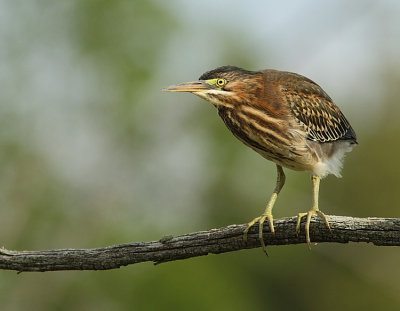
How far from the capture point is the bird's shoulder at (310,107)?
5762 millimetres

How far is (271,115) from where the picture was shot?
5.55m

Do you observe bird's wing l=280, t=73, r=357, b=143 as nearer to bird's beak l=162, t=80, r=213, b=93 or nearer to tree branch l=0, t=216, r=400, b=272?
bird's beak l=162, t=80, r=213, b=93

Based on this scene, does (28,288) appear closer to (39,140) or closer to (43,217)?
(43,217)

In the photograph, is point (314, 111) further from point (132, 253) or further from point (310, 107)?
point (132, 253)

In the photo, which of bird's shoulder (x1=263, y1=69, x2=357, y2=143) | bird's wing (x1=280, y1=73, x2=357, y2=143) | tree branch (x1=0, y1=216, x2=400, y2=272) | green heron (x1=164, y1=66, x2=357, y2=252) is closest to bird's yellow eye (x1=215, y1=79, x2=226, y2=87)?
green heron (x1=164, y1=66, x2=357, y2=252)

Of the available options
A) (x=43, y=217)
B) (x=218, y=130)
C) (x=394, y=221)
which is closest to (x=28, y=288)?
(x=43, y=217)

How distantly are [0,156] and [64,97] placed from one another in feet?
10.9

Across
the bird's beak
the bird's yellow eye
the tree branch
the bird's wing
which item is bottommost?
the tree branch

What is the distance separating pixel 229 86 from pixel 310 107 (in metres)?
0.78

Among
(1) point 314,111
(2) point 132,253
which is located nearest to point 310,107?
(1) point 314,111

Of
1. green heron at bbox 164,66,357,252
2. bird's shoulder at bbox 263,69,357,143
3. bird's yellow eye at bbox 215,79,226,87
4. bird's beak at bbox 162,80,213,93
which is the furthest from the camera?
bird's shoulder at bbox 263,69,357,143

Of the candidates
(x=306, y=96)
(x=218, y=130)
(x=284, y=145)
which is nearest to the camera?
(x=284, y=145)

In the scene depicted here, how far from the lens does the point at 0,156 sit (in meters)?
27.9

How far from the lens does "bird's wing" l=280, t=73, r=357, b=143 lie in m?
5.78
